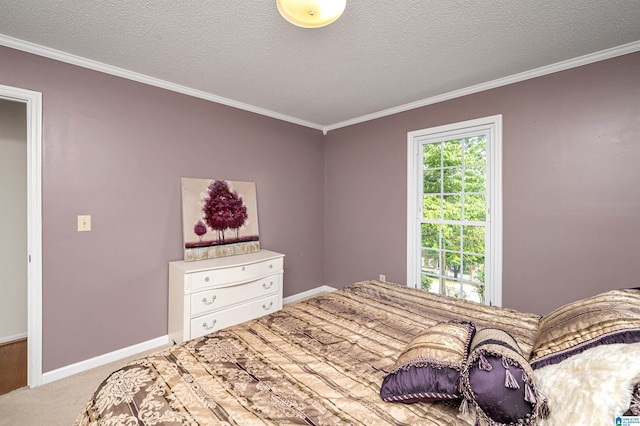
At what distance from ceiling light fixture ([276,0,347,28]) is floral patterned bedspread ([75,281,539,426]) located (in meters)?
1.61

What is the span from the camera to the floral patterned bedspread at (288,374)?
979 millimetres

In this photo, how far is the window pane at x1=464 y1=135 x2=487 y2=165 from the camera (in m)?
2.94

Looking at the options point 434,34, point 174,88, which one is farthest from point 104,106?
point 434,34

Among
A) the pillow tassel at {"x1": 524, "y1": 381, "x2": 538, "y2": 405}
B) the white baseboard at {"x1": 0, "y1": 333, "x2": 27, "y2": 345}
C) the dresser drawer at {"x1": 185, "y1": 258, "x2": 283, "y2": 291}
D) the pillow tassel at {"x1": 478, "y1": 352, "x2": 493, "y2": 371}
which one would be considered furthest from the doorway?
the pillow tassel at {"x1": 524, "y1": 381, "x2": 538, "y2": 405}

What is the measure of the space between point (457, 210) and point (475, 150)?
66 centimetres

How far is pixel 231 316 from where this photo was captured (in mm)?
2760

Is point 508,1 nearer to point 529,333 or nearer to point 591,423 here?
point 529,333

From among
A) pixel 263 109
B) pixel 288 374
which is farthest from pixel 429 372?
pixel 263 109

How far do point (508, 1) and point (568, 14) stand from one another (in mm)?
465

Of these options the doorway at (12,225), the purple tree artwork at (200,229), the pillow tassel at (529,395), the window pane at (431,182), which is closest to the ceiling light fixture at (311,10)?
the pillow tassel at (529,395)

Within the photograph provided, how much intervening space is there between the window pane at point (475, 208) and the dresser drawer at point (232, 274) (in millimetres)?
2104

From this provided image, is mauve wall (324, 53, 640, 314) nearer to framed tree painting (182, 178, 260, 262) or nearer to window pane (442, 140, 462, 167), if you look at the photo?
window pane (442, 140, 462, 167)

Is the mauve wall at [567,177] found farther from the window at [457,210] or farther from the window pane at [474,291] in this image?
the window pane at [474,291]

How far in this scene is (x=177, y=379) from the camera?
1166 mm
